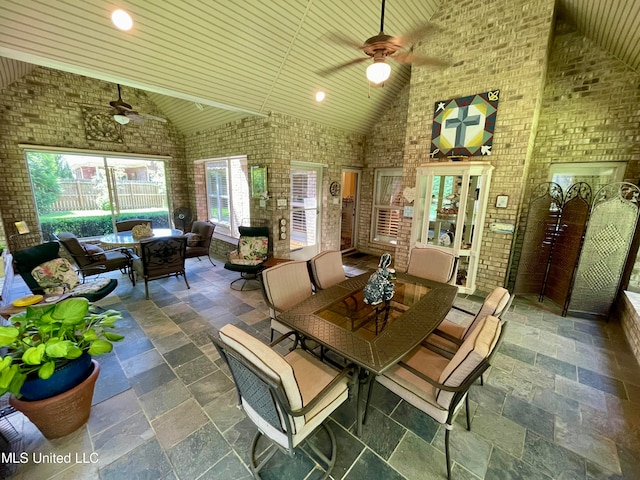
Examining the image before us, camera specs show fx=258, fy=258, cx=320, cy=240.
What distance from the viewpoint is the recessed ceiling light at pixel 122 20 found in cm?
244

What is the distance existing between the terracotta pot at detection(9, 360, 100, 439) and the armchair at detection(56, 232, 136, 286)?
2.62 metres

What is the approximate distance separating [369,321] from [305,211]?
3.79 m

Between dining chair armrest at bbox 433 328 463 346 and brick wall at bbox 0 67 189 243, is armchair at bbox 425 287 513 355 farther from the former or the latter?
brick wall at bbox 0 67 189 243

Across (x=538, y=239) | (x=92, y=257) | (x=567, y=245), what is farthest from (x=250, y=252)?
(x=567, y=245)

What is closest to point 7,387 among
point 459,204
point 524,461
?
point 524,461

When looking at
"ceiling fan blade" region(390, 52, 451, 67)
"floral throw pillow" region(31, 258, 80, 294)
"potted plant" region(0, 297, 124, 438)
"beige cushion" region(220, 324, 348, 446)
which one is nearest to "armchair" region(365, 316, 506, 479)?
"beige cushion" region(220, 324, 348, 446)

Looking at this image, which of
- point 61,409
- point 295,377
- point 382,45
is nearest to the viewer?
point 295,377

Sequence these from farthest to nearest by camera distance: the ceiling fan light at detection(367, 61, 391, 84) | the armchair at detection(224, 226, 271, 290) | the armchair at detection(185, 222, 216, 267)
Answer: the armchair at detection(185, 222, 216, 267), the armchair at detection(224, 226, 271, 290), the ceiling fan light at detection(367, 61, 391, 84)

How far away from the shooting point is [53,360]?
1.52m

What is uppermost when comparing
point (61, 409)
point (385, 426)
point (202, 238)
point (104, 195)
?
point (104, 195)

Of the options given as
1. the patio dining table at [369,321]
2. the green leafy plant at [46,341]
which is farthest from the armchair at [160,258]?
the patio dining table at [369,321]

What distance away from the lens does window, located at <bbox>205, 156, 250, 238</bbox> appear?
5.27 metres

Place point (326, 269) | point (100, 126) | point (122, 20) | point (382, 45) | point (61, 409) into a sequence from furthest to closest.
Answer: point (100, 126) < point (326, 269) < point (122, 20) < point (382, 45) < point (61, 409)

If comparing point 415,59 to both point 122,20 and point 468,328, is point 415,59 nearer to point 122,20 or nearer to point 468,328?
point 468,328
